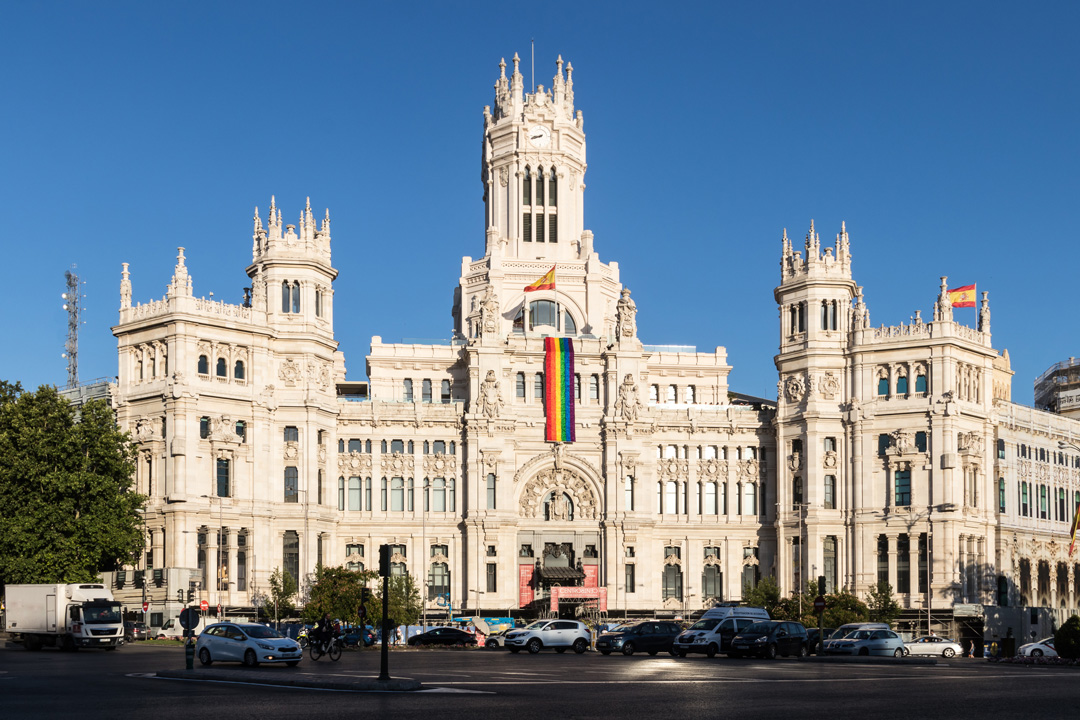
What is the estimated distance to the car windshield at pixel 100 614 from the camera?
268ft

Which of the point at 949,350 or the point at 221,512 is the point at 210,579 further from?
the point at 949,350

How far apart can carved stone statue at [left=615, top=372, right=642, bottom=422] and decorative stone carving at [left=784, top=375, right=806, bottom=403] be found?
42.6ft

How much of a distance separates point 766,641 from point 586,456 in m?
58.0

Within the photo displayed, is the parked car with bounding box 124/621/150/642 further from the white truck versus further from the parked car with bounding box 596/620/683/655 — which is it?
the parked car with bounding box 596/620/683/655

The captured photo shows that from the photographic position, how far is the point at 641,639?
7788cm

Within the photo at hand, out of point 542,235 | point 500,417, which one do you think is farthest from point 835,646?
point 542,235

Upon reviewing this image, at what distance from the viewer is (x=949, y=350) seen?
121000 mm

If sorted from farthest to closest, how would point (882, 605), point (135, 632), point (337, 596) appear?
point (882, 605) < point (337, 596) < point (135, 632)

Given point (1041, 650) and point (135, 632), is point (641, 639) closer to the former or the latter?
point (1041, 650)

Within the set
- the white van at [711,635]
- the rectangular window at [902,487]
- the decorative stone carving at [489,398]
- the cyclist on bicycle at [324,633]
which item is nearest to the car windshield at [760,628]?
the white van at [711,635]

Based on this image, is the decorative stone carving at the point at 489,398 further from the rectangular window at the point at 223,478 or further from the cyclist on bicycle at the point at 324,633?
the cyclist on bicycle at the point at 324,633

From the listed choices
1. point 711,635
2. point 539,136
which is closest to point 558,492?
point 539,136

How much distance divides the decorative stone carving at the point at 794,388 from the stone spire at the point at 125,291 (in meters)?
55.4

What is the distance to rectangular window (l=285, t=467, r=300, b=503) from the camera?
385ft
